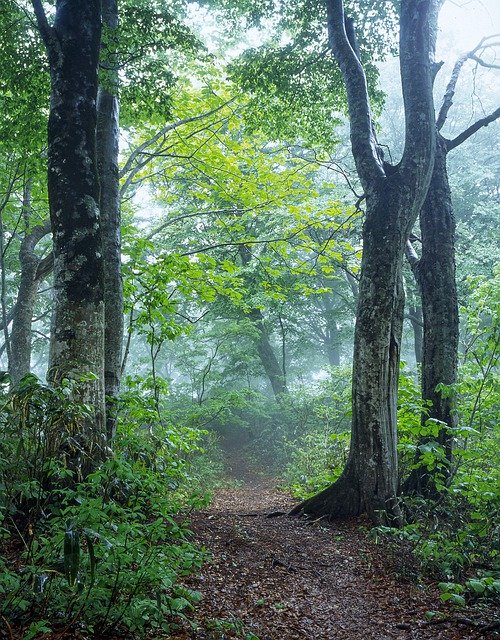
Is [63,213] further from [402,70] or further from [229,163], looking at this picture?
[229,163]

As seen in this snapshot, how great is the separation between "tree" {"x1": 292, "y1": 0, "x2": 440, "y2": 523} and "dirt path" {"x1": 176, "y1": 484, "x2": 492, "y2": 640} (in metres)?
0.52

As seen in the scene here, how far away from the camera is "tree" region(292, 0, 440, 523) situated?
588 cm

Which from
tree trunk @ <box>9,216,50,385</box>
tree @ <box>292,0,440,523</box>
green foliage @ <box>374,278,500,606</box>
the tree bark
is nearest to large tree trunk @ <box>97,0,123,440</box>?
tree @ <box>292,0,440,523</box>

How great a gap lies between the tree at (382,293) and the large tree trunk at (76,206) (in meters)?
3.31

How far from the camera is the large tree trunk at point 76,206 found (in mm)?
4141

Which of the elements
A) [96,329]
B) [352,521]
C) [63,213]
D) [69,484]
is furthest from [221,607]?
[63,213]

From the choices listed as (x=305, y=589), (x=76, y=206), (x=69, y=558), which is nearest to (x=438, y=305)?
(x=305, y=589)

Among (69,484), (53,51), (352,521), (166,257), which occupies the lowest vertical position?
(352,521)

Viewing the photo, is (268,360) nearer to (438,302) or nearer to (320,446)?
(320,446)

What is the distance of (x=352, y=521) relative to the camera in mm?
5852

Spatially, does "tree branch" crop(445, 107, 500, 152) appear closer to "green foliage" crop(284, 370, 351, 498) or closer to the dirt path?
"green foliage" crop(284, 370, 351, 498)

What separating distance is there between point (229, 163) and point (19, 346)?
5.99 meters

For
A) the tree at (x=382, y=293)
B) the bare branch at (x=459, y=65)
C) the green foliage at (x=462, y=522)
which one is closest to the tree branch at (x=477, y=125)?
the bare branch at (x=459, y=65)

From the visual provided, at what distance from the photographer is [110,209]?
6.23 metres
